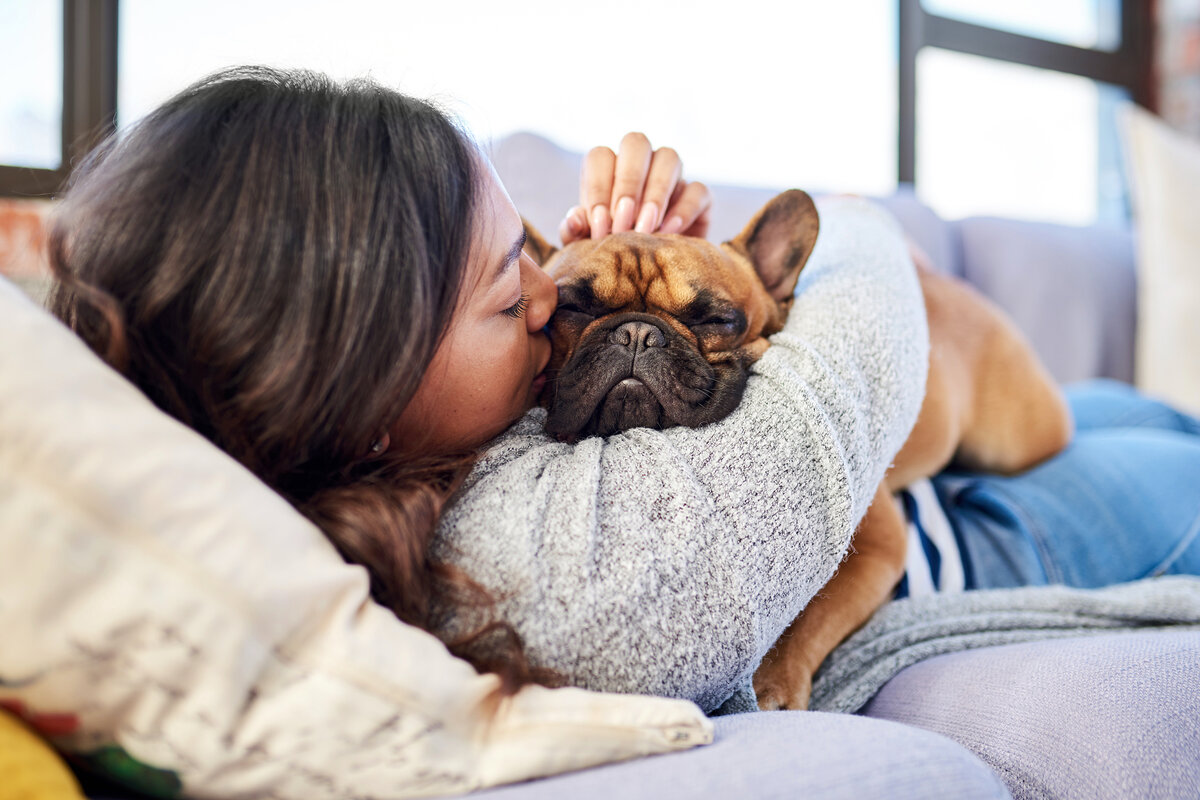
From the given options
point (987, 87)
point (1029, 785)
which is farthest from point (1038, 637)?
point (987, 87)

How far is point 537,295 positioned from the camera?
0.92m

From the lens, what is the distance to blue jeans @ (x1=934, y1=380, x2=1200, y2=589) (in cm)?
116

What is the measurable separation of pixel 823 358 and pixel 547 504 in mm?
311

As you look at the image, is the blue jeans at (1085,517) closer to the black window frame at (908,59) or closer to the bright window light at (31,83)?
the black window frame at (908,59)

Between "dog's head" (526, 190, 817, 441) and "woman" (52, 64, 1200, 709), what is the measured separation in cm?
16

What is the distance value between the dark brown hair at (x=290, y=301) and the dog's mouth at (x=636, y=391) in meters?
0.25

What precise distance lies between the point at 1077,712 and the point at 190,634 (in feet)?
2.26

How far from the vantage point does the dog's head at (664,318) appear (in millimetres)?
896

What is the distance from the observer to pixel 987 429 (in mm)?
1602

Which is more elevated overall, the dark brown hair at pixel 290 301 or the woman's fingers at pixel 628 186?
the woman's fingers at pixel 628 186

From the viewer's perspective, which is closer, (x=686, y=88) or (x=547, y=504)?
(x=547, y=504)

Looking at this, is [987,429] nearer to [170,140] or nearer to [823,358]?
[823,358]

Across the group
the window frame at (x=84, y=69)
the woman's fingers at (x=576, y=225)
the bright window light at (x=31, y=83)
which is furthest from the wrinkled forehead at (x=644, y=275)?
the bright window light at (x=31, y=83)

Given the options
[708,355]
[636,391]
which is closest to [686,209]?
[708,355]
